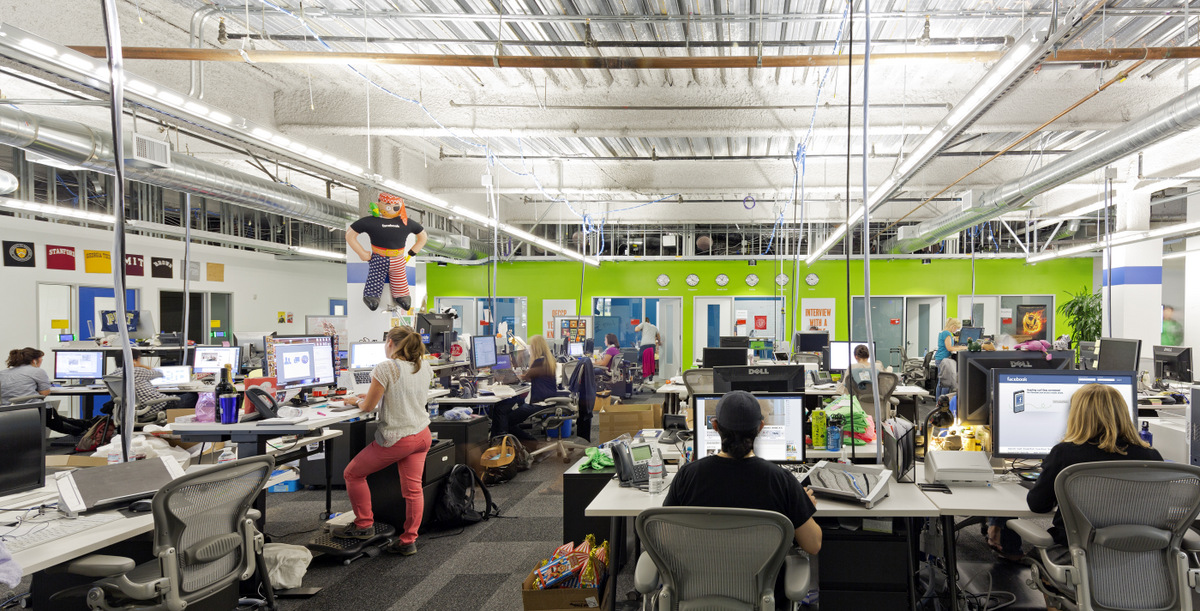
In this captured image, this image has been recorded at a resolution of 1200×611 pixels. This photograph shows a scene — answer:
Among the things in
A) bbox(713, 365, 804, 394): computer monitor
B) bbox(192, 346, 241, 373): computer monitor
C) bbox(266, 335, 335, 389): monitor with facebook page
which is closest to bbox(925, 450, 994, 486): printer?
bbox(713, 365, 804, 394): computer monitor

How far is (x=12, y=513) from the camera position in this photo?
9.07 ft

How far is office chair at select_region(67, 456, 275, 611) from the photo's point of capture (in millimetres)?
2506

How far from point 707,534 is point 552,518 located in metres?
3.31

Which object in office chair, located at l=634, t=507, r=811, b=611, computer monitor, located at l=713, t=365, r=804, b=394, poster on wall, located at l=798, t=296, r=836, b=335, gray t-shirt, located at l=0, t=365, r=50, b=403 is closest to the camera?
office chair, located at l=634, t=507, r=811, b=611

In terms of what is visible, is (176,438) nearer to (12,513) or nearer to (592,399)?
(12,513)

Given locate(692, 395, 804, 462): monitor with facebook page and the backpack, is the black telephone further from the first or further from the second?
locate(692, 395, 804, 462): monitor with facebook page

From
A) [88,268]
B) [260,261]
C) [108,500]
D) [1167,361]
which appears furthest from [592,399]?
[260,261]

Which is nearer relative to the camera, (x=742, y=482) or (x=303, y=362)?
(x=742, y=482)

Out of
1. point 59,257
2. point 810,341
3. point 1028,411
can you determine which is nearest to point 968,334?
point 810,341

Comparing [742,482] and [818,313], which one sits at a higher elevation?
[818,313]

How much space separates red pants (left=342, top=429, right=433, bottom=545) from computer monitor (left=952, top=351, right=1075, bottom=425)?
133 inches

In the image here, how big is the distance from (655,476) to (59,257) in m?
11.0

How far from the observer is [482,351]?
318 inches

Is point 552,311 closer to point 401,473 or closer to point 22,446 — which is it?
point 401,473
